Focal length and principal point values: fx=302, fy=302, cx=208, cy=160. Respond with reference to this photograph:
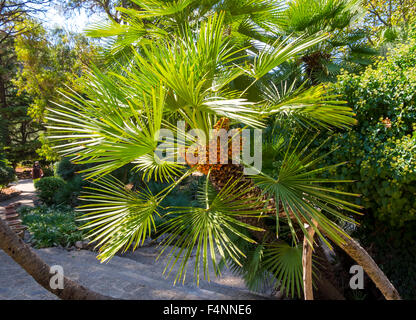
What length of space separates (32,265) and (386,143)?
333cm

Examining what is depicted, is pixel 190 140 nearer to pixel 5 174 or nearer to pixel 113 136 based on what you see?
pixel 113 136

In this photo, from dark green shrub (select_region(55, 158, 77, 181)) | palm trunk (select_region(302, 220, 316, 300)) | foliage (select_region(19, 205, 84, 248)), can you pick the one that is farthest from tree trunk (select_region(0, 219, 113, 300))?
dark green shrub (select_region(55, 158, 77, 181))

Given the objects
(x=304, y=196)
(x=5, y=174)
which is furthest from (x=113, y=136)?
(x=5, y=174)

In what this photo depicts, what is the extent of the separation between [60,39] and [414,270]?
1476cm

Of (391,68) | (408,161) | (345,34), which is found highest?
(345,34)

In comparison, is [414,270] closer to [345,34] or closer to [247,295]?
[247,295]

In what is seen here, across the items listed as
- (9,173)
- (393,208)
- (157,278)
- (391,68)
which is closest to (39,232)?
(157,278)

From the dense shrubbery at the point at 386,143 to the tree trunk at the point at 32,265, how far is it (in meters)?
2.80

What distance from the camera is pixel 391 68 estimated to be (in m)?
3.33

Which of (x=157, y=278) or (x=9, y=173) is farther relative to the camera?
(x=9, y=173)

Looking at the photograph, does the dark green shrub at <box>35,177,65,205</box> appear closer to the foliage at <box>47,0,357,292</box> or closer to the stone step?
the stone step

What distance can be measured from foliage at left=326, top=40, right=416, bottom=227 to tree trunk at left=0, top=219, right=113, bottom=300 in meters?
2.80

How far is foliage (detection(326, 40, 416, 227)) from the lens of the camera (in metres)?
2.97
